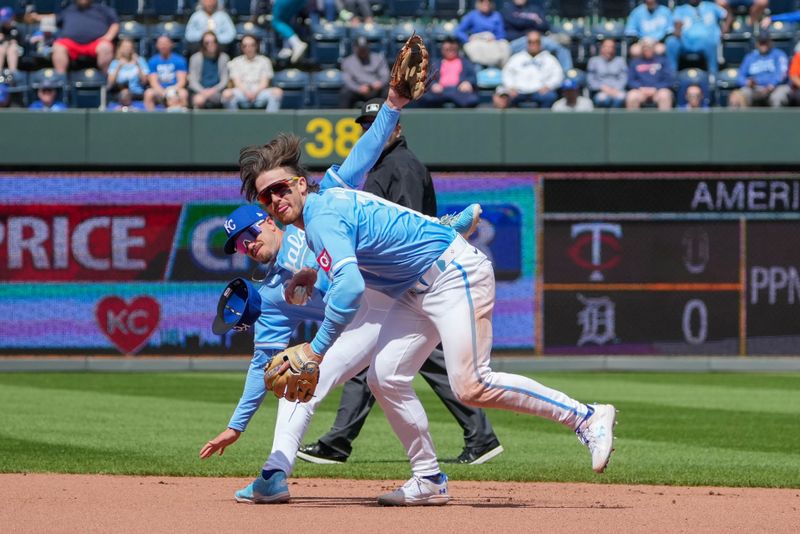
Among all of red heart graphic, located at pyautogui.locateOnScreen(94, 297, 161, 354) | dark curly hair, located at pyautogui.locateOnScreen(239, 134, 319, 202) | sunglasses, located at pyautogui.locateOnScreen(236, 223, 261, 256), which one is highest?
dark curly hair, located at pyautogui.locateOnScreen(239, 134, 319, 202)

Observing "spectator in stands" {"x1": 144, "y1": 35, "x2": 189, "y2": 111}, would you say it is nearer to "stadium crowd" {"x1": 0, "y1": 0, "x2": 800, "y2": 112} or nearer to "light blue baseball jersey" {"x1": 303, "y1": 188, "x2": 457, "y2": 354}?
"stadium crowd" {"x1": 0, "y1": 0, "x2": 800, "y2": 112}

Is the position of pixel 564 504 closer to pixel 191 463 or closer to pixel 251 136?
pixel 191 463

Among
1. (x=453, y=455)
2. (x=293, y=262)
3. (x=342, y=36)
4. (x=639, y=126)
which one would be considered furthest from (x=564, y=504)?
(x=342, y=36)

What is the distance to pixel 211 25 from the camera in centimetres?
2039

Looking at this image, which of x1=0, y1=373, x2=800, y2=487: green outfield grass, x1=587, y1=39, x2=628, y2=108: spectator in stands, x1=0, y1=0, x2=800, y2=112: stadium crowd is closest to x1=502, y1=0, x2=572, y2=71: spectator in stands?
x1=0, y1=0, x2=800, y2=112: stadium crowd

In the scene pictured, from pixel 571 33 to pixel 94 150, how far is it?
731cm

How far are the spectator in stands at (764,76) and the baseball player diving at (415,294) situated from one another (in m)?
13.5

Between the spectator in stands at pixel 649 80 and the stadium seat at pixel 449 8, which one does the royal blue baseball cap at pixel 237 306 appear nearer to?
the spectator in stands at pixel 649 80

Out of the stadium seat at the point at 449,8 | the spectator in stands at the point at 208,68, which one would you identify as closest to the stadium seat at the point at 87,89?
the spectator in stands at the point at 208,68

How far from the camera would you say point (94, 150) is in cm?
1866

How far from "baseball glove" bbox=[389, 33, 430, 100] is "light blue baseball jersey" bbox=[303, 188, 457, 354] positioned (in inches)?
→ 20.3

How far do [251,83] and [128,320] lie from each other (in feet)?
12.1

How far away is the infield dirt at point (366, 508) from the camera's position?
5.87 meters

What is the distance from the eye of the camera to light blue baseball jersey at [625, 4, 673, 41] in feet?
67.7
